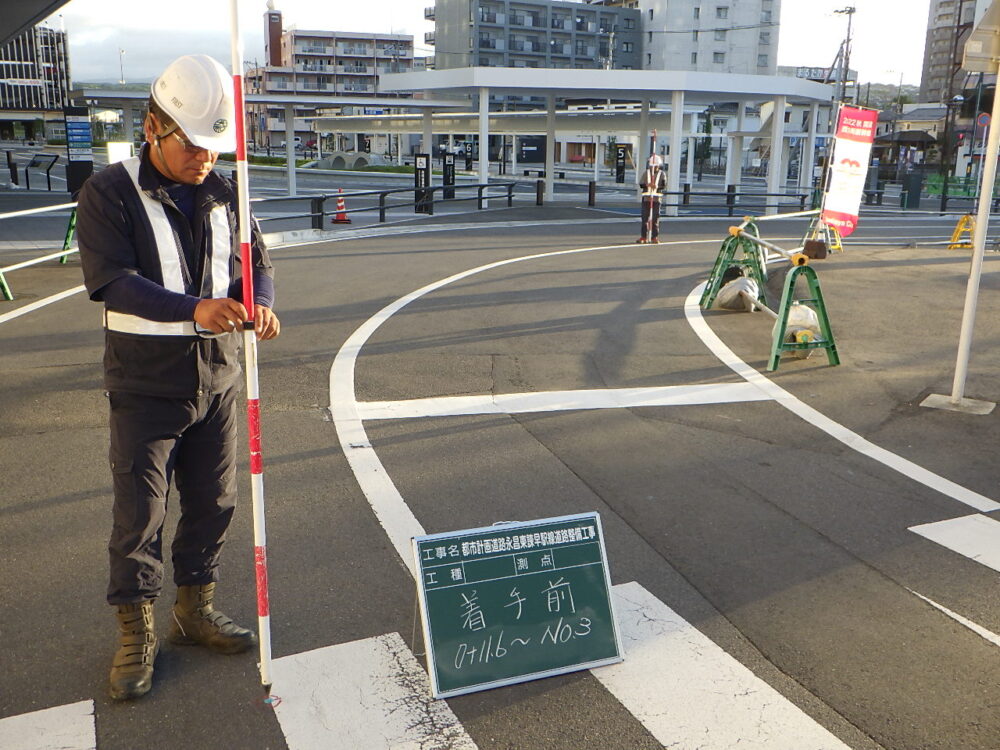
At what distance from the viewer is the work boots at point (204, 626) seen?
141 inches

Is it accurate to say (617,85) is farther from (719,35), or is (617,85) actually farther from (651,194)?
(719,35)

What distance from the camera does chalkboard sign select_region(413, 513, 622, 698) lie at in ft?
11.0

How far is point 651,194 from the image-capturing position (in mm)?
19641

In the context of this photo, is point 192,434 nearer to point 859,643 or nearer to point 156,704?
point 156,704

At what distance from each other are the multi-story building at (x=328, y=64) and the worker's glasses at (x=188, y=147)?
12474 cm

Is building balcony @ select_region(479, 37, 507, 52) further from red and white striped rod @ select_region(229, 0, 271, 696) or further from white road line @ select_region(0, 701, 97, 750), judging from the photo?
white road line @ select_region(0, 701, 97, 750)

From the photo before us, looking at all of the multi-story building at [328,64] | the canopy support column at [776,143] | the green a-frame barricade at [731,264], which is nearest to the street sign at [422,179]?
the canopy support column at [776,143]

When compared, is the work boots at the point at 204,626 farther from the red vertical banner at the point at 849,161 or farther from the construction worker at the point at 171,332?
the red vertical banner at the point at 849,161

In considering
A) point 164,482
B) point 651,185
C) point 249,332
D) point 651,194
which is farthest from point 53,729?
point 651,194

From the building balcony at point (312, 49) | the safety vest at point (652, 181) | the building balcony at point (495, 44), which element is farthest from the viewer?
the building balcony at point (312, 49)

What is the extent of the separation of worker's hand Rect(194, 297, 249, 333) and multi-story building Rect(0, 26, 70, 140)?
133 metres

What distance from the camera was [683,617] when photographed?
393 centimetres

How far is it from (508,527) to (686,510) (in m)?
1.91

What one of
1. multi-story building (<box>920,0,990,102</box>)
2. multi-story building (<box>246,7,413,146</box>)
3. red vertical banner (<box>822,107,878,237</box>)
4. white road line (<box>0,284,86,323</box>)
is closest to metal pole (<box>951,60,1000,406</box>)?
red vertical banner (<box>822,107,878,237</box>)
